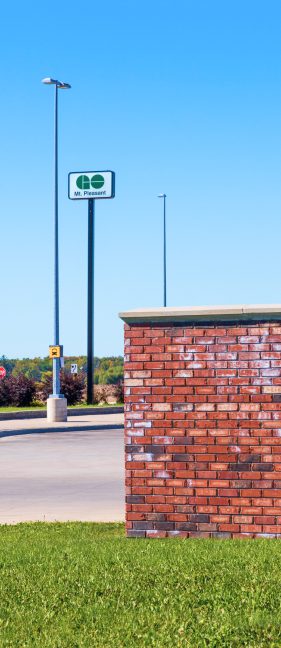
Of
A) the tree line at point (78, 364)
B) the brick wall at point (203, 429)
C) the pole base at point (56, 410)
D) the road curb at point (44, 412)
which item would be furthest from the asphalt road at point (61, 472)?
the tree line at point (78, 364)

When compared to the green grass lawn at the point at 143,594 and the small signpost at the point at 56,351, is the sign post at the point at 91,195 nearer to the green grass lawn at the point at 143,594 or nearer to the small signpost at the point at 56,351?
the small signpost at the point at 56,351

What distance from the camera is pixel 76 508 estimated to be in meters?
15.8

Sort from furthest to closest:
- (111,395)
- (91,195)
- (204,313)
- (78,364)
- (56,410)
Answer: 1. (78,364)
2. (111,395)
3. (91,195)
4. (56,410)
5. (204,313)

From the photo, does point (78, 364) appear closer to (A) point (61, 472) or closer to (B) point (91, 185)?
(B) point (91, 185)

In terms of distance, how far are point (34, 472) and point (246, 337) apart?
36.1ft

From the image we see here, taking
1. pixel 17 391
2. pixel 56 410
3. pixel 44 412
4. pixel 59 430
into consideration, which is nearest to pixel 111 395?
pixel 17 391

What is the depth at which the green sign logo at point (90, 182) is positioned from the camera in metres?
50.8

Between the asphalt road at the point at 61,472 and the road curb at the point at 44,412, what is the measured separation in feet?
16.4

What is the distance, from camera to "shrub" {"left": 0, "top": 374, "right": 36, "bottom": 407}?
1987 inches

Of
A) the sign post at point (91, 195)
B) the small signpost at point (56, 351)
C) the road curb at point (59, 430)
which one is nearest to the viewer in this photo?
the road curb at point (59, 430)

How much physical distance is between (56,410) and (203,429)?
2760 centimetres

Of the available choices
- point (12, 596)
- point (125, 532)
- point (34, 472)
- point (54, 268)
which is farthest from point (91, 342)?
point (12, 596)

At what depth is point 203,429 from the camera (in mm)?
11422

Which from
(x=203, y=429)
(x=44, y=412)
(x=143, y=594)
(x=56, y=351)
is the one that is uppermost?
(x=56, y=351)
